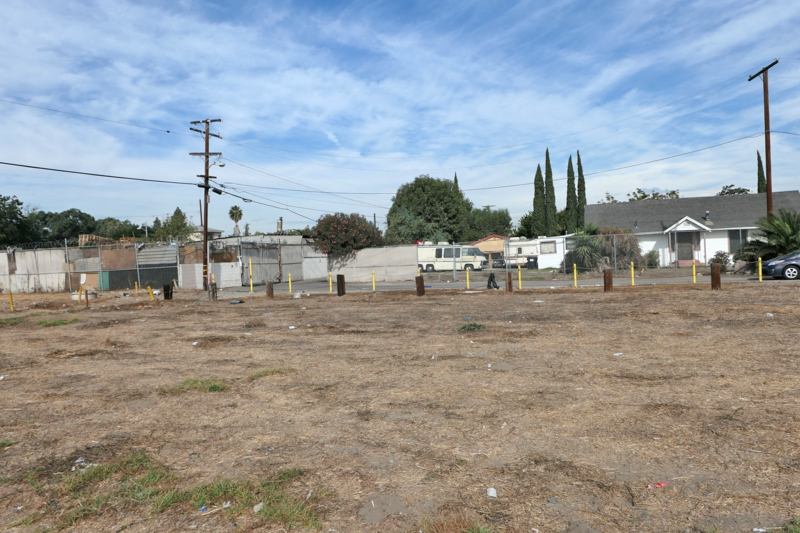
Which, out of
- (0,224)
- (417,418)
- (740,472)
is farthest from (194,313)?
(0,224)

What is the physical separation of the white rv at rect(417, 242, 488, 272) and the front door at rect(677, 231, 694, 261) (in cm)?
1329

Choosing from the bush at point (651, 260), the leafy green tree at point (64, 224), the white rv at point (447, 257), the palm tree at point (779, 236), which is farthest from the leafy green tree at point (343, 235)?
the leafy green tree at point (64, 224)

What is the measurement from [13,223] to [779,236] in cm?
6508

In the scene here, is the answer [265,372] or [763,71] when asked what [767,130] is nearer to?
[763,71]

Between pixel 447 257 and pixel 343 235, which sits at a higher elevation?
pixel 343 235

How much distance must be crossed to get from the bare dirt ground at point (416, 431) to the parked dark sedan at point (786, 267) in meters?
12.2

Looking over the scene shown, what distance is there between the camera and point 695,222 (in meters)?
35.4

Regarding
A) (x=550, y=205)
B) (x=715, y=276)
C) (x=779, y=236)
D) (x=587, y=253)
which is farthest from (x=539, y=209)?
(x=715, y=276)

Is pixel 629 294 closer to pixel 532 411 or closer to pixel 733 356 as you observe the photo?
pixel 733 356

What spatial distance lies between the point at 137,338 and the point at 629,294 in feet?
47.4

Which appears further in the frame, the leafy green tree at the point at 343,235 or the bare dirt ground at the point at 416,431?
the leafy green tree at the point at 343,235

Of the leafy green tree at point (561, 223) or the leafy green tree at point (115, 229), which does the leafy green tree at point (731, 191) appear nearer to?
the leafy green tree at point (561, 223)

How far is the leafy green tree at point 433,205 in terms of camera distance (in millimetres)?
61594

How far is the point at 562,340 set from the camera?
10031 millimetres
